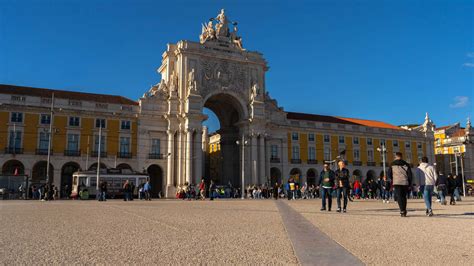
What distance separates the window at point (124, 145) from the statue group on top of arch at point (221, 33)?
17872mm

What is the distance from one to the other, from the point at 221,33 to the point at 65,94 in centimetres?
2282

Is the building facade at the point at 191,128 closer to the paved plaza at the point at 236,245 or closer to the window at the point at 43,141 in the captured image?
the window at the point at 43,141

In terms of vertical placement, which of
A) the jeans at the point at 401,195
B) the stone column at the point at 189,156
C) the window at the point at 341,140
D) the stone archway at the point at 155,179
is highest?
the window at the point at 341,140

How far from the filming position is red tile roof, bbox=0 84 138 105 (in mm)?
50938

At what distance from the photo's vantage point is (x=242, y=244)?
274 inches

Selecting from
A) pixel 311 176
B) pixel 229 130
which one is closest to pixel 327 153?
pixel 311 176

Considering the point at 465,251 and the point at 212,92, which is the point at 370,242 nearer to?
the point at 465,251

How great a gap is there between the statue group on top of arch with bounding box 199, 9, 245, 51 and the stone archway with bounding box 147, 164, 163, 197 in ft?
62.3

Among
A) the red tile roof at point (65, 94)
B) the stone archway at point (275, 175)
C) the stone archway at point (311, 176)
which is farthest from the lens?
the stone archway at point (311, 176)

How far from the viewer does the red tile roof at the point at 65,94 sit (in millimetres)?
50938

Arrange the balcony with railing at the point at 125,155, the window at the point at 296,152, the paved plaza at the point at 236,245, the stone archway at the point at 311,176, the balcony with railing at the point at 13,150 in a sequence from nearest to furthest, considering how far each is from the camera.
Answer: the paved plaza at the point at 236,245 < the balcony with railing at the point at 13,150 < the balcony with railing at the point at 125,155 < the window at the point at 296,152 < the stone archway at the point at 311,176

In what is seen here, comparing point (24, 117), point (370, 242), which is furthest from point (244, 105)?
point (370, 242)

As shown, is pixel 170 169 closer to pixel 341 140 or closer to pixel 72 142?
pixel 72 142

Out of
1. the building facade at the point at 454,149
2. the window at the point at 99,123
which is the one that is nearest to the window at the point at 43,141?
the window at the point at 99,123
